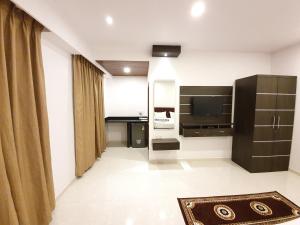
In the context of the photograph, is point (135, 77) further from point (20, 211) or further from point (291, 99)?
point (20, 211)

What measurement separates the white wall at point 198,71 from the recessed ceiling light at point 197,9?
1.50m

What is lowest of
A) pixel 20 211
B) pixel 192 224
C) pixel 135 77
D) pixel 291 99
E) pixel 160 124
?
pixel 192 224

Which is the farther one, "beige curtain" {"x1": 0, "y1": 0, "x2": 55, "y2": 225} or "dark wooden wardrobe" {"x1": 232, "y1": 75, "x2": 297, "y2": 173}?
"dark wooden wardrobe" {"x1": 232, "y1": 75, "x2": 297, "y2": 173}

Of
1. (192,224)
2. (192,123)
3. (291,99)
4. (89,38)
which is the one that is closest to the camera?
(192,224)

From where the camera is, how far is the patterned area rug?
194cm

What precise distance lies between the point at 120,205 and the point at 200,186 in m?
1.39

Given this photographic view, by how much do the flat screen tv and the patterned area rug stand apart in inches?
69.1

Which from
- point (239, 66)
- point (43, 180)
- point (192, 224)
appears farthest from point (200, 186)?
point (239, 66)

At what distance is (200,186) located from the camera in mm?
2715

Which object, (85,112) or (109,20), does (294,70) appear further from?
(85,112)

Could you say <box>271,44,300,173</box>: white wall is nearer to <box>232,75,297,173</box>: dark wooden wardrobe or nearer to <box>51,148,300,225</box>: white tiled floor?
<box>232,75,297,173</box>: dark wooden wardrobe

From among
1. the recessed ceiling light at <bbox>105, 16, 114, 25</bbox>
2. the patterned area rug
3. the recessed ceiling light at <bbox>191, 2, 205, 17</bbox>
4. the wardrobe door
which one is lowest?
the patterned area rug

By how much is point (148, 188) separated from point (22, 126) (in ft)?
6.57

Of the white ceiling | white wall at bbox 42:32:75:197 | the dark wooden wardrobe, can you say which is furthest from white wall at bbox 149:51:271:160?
white wall at bbox 42:32:75:197
